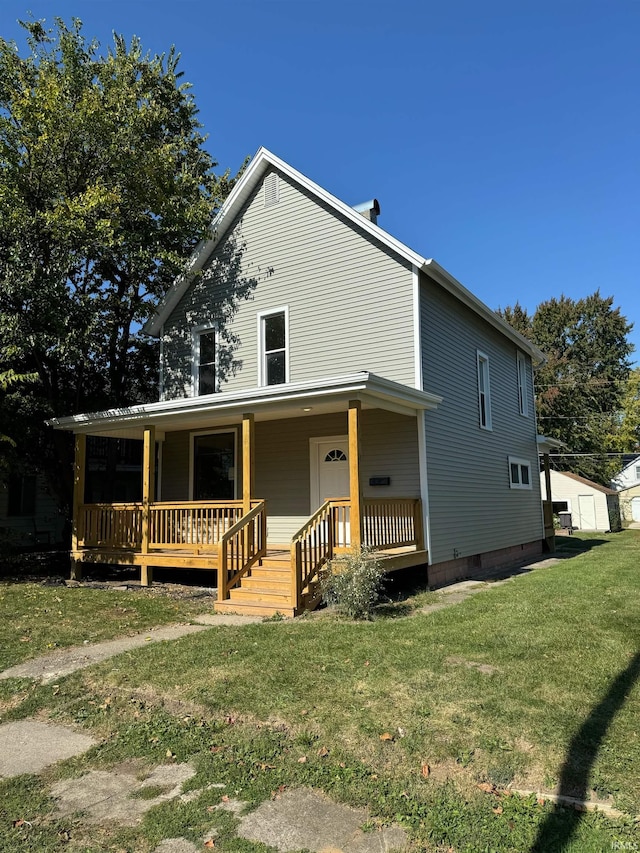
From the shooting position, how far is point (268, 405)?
10.2m

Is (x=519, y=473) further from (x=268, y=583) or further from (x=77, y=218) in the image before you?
(x=77, y=218)

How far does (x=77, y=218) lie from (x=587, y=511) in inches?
1145

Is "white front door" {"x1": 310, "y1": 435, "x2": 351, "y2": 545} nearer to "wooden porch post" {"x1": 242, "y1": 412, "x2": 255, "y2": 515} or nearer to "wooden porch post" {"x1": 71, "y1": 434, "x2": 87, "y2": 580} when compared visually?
"wooden porch post" {"x1": 242, "y1": 412, "x2": 255, "y2": 515}

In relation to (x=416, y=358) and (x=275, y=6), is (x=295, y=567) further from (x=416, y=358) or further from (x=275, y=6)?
(x=275, y=6)

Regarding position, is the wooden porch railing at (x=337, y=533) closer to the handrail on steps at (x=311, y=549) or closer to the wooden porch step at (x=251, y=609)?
the handrail on steps at (x=311, y=549)

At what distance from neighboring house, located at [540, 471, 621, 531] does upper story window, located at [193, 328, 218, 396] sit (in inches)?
890

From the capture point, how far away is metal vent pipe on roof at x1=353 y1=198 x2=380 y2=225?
12587 mm

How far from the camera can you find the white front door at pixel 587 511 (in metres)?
31.4

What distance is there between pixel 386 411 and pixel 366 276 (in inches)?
110

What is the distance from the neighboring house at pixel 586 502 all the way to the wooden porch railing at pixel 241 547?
2463cm

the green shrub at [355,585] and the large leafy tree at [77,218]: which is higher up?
the large leafy tree at [77,218]

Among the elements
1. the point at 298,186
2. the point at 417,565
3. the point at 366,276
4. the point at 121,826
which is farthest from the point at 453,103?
the point at 121,826

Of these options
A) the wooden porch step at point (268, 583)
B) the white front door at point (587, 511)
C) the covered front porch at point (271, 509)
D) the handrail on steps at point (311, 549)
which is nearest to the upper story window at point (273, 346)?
the covered front porch at point (271, 509)

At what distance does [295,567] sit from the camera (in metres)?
8.45
